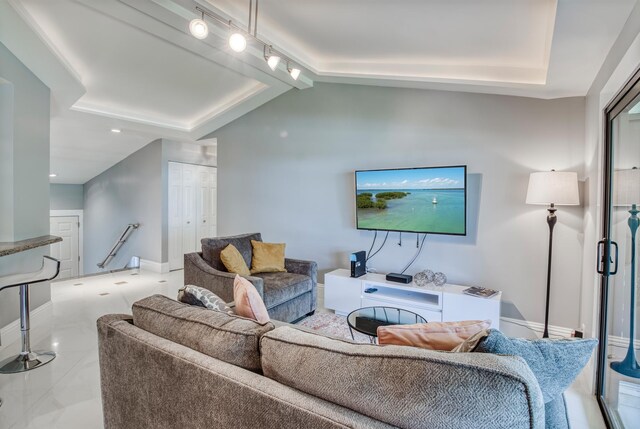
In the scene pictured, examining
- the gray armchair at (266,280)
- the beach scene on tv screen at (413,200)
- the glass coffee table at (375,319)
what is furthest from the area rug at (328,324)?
the beach scene on tv screen at (413,200)

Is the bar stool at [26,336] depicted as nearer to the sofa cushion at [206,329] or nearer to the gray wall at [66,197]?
the sofa cushion at [206,329]

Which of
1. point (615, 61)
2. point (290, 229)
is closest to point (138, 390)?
point (615, 61)

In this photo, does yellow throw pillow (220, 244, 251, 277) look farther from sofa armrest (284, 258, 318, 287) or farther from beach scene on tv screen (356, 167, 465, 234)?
beach scene on tv screen (356, 167, 465, 234)

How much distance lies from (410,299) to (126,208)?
5.73 m

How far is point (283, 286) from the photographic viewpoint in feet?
11.0

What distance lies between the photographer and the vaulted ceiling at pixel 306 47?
238 centimetres

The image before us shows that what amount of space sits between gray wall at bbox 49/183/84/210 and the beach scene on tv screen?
653 centimetres

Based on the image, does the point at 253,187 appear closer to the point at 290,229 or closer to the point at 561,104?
the point at 290,229

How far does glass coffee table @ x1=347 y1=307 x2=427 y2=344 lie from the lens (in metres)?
2.46

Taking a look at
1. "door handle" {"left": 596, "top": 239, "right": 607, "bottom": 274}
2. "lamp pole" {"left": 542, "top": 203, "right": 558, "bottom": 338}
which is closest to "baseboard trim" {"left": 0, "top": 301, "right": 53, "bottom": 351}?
"door handle" {"left": 596, "top": 239, "right": 607, "bottom": 274}

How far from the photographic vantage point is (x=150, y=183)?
608 centimetres

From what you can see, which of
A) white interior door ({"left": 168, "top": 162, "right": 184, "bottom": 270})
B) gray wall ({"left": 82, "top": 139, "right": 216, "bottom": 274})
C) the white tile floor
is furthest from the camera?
white interior door ({"left": 168, "top": 162, "right": 184, "bottom": 270})

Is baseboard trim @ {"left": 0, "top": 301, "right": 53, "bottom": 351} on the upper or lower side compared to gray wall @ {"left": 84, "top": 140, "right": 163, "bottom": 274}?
lower

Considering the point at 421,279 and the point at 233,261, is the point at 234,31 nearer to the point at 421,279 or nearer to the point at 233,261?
the point at 233,261
